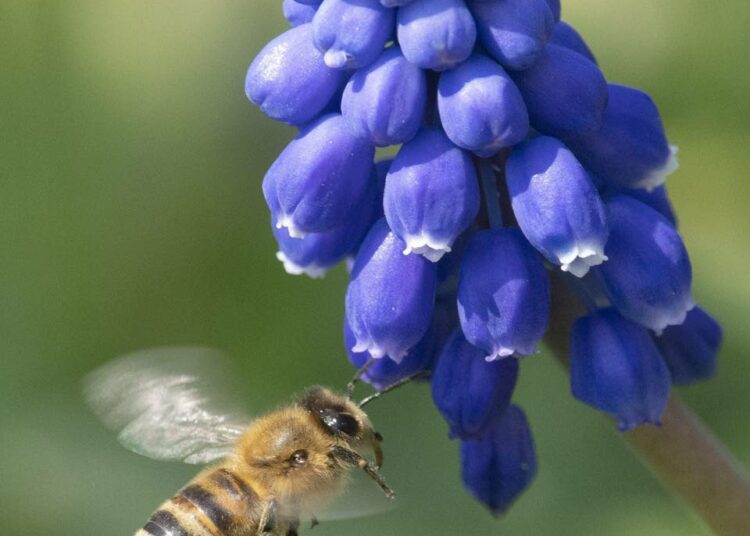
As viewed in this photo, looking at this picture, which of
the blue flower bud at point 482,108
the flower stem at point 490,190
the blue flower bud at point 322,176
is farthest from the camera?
the flower stem at point 490,190

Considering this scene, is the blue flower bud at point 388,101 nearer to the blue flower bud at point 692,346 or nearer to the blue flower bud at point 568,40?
the blue flower bud at point 568,40

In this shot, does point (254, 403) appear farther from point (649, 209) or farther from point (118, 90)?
point (649, 209)

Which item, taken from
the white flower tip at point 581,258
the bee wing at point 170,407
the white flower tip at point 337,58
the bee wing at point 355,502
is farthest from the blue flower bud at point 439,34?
the bee wing at point 170,407

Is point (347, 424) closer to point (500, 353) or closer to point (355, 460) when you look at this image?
point (355, 460)

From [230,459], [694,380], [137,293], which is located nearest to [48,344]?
[137,293]

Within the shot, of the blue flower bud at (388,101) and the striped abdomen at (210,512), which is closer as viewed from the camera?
the blue flower bud at (388,101)
